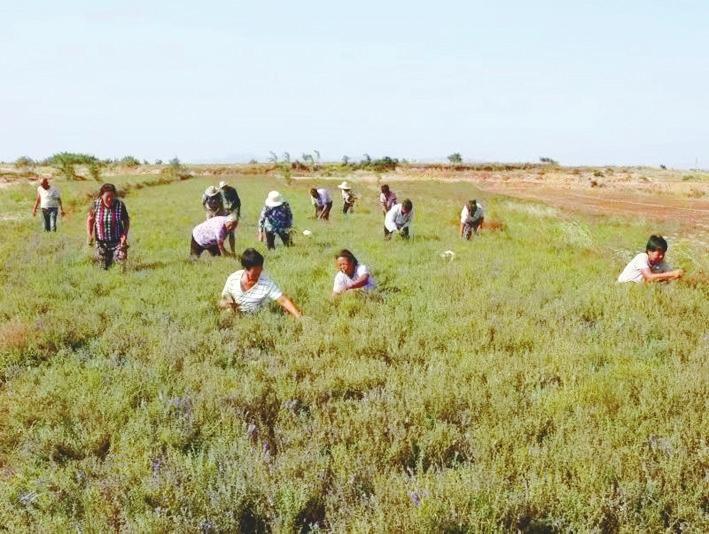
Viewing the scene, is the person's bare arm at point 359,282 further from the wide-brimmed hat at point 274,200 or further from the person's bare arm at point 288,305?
the wide-brimmed hat at point 274,200

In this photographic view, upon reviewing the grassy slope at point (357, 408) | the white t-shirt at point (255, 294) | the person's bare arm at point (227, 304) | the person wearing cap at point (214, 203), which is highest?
the person wearing cap at point (214, 203)

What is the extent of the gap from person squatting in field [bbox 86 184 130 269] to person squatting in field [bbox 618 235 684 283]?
8032mm

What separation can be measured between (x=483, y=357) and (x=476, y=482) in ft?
7.64

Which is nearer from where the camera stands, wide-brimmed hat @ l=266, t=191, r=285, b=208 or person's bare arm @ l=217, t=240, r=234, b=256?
person's bare arm @ l=217, t=240, r=234, b=256

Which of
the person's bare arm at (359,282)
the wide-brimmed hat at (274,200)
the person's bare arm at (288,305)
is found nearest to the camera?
the person's bare arm at (288,305)

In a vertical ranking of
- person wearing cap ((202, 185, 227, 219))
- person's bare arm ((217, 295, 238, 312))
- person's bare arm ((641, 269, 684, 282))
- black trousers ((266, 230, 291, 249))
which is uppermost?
person wearing cap ((202, 185, 227, 219))

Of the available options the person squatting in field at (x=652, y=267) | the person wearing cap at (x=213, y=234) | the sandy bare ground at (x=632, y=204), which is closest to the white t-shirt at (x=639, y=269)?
the person squatting in field at (x=652, y=267)

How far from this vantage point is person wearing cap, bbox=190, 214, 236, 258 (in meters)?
9.78

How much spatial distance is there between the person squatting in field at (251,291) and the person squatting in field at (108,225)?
3571 mm

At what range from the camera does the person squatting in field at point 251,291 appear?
6711 mm

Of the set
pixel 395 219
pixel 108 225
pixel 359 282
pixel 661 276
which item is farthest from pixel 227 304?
pixel 395 219

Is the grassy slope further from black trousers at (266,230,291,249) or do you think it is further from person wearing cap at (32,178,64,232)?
person wearing cap at (32,178,64,232)

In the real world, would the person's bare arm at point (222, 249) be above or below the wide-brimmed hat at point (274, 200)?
below

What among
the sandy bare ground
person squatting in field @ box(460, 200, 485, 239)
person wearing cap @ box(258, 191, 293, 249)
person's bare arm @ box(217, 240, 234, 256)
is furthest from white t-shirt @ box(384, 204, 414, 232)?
the sandy bare ground
